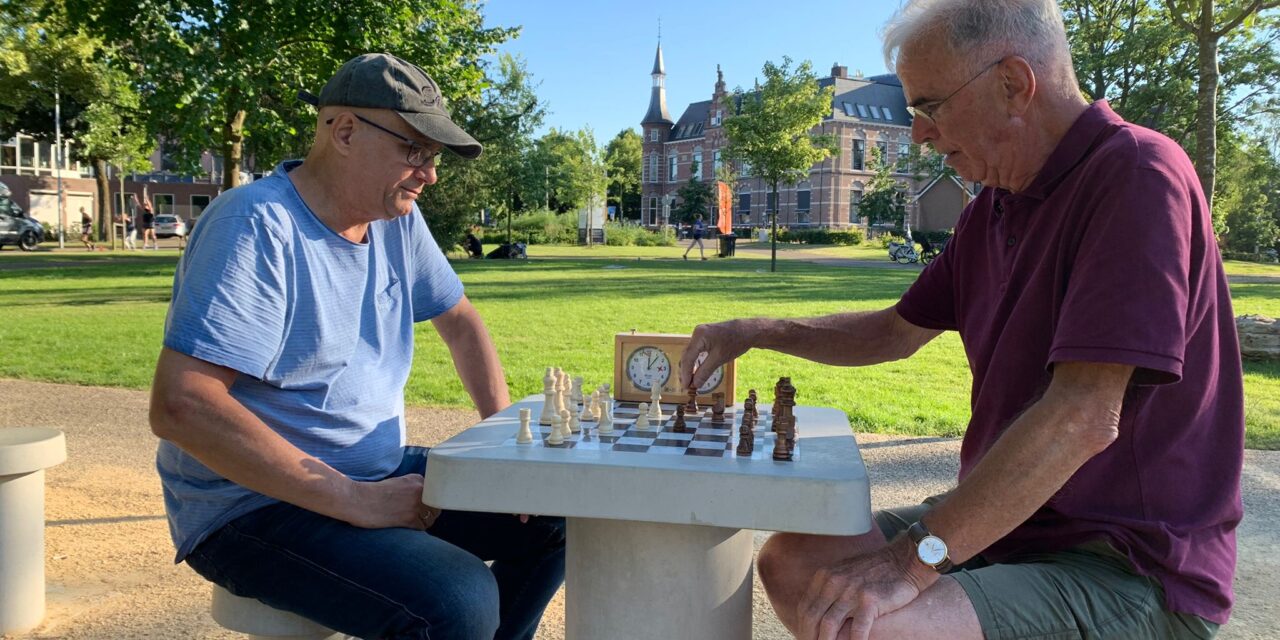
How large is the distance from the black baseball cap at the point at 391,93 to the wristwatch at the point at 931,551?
150cm

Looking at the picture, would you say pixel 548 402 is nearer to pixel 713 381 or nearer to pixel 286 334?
pixel 713 381

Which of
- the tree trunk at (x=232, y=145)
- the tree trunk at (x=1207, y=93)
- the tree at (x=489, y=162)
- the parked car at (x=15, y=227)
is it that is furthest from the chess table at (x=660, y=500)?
the parked car at (x=15, y=227)

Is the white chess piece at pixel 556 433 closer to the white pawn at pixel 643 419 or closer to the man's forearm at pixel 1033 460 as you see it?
the white pawn at pixel 643 419

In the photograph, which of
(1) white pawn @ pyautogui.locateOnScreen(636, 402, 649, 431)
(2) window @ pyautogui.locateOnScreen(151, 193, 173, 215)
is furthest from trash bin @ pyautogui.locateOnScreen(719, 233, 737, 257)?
(2) window @ pyautogui.locateOnScreen(151, 193, 173, 215)

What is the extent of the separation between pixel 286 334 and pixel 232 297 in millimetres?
190

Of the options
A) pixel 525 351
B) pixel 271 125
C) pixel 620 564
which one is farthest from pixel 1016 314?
pixel 271 125

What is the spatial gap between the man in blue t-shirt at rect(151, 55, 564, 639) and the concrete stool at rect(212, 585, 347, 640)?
0.14 ft

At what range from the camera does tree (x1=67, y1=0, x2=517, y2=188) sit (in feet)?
44.3

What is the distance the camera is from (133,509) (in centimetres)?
469

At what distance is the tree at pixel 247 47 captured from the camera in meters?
13.5

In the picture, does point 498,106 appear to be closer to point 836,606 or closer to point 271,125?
point 271,125

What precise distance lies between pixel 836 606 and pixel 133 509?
4.13 metres

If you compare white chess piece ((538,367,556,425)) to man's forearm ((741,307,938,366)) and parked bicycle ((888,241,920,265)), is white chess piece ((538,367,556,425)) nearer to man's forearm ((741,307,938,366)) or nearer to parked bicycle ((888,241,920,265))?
man's forearm ((741,307,938,366))

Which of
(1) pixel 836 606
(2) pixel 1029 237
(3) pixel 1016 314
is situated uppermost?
(2) pixel 1029 237
